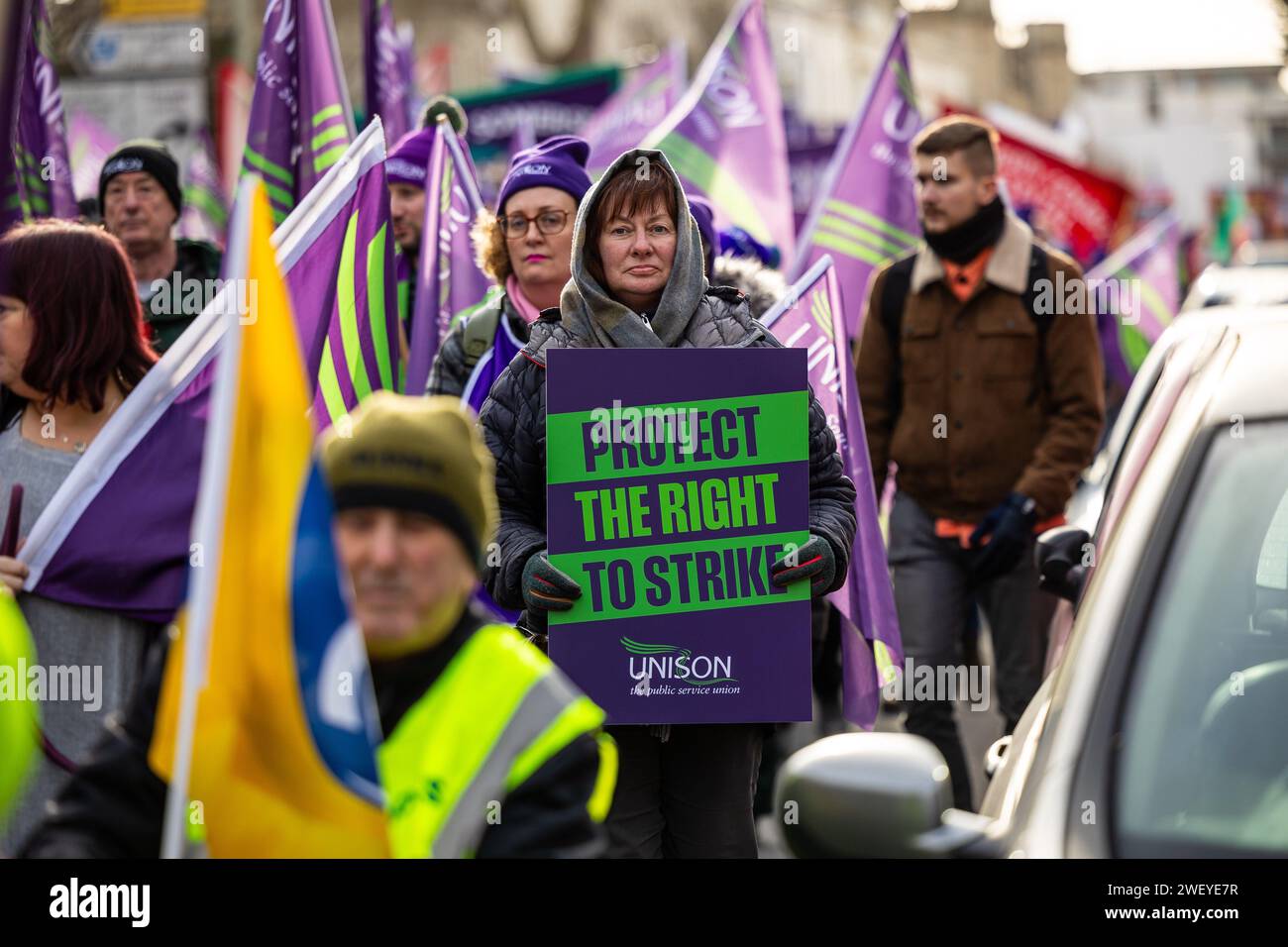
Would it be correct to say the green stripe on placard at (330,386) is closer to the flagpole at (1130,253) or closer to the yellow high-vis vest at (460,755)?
the yellow high-vis vest at (460,755)

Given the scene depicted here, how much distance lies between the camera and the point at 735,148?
895cm

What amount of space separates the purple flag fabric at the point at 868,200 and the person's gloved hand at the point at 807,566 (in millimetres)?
4278

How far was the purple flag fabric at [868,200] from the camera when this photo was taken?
26.5ft

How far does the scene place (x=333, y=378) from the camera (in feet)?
16.3

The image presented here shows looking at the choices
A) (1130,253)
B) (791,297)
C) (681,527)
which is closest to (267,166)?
(791,297)

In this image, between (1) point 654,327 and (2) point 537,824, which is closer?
(2) point 537,824

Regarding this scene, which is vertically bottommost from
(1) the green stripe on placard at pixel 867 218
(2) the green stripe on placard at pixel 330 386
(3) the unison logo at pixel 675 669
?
(3) the unison logo at pixel 675 669

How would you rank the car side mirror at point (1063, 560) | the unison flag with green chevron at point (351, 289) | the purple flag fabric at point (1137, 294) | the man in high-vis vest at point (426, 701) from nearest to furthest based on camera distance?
1. the man in high-vis vest at point (426, 701)
2. the car side mirror at point (1063, 560)
3. the unison flag with green chevron at point (351, 289)
4. the purple flag fabric at point (1137, 294)

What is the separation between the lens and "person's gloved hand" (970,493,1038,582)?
577 cm

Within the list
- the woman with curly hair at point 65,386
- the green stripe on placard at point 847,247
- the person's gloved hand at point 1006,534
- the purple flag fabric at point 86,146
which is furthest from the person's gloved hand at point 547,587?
the purple flag fabric at point 86,146
